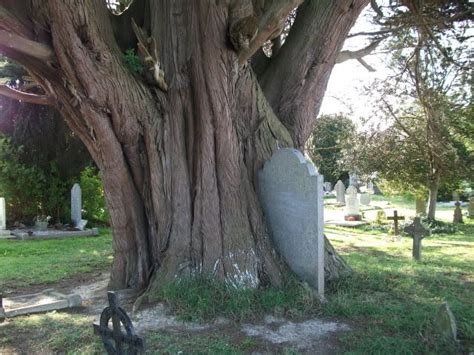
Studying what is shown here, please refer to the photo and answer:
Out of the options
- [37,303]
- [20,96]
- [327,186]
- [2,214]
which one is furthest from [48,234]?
[327,186]

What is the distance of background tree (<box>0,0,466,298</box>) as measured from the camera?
5.80 meters

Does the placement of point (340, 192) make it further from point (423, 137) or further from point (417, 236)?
point (417, 236)

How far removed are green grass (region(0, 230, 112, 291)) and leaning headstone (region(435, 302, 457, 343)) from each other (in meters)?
5.92

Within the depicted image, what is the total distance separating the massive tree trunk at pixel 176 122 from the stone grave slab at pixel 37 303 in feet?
2.49

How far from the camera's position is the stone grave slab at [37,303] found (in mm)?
5926

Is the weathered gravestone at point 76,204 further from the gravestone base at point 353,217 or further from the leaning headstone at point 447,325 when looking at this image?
the leaning headstone at point 447,325

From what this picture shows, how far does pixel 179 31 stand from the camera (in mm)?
6715

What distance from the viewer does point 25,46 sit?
538cm

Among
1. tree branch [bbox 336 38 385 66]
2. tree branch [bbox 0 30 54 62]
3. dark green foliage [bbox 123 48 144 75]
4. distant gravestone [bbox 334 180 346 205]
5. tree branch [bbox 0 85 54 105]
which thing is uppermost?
tree branch [bbox 336 38 385 66]

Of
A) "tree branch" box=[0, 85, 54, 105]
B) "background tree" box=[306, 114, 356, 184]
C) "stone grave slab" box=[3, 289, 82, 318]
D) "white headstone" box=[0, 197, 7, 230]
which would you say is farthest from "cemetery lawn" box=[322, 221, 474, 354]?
"white headstone" box=[0, 197, 7, 230]

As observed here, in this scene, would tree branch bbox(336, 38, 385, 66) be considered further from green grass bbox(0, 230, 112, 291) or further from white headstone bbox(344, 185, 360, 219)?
white headstone bbox(344, 185, 360, 219)

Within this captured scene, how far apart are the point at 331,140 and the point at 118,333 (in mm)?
36942

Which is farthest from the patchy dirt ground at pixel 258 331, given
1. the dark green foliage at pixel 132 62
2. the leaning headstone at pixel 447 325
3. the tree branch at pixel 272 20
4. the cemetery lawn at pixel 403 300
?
the tree branch at pixel 272 20

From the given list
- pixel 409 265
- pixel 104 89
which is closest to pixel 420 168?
pixel 409 265
